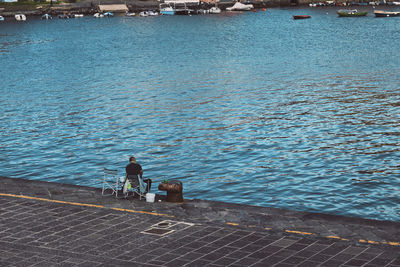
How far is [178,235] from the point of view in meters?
19.3

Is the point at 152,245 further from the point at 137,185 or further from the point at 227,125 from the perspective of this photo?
the point at 227,125

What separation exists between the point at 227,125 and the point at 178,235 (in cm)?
2663

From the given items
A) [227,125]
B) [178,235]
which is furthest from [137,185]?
[227,125]

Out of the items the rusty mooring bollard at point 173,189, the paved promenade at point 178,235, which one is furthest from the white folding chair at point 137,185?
the rusty mooring bollard at point 173,189

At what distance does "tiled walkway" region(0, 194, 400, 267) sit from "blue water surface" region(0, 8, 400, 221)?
30.2ft

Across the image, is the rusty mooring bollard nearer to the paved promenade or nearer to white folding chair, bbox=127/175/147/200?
the paved promenade

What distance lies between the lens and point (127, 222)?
20641 mm

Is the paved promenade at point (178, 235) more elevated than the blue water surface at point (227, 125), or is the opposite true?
the paved promenade at point (178, 235)

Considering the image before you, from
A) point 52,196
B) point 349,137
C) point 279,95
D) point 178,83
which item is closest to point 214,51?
point 178,83

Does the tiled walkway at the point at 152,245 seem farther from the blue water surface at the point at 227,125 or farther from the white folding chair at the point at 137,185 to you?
the blue water surface at the point at 227,125

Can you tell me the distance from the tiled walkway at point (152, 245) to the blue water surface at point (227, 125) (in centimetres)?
920

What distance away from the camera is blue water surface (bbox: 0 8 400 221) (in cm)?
3177

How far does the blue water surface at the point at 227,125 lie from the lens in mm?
31766

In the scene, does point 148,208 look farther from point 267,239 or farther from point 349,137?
point 349,137
